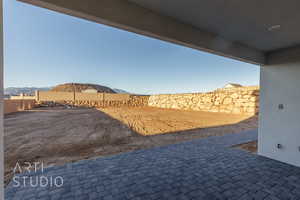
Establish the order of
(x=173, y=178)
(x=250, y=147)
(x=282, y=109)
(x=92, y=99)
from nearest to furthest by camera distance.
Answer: (x=173, y=178), (x=282, y=109), (x=250, y=147), (x=92, y=99)

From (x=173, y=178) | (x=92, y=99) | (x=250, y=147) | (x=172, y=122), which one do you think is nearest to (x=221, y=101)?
(x=172, y=122)

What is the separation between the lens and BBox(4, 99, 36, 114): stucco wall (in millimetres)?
8648

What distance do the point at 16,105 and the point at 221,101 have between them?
16.4 meters

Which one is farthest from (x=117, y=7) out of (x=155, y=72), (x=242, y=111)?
(x=155, y=72)

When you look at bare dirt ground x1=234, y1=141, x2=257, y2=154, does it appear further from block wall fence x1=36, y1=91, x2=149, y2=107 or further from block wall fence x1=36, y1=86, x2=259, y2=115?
block wall fence x1=36, y1=91, x2=149, y2=107

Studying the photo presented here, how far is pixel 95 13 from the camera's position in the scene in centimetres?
119

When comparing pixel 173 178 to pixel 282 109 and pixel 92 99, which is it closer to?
pixel 282 109

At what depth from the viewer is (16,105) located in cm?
993

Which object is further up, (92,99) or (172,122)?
(92,99)

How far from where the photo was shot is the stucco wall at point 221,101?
28.4ft

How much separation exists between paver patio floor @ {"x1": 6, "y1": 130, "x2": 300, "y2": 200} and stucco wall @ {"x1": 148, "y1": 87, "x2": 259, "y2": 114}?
7.64 metres

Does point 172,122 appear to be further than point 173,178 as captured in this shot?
Yes

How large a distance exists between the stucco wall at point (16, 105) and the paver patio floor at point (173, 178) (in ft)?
34.3

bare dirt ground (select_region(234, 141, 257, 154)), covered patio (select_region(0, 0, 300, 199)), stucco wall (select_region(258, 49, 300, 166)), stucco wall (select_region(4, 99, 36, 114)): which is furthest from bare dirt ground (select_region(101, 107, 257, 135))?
stucco wall (select_region(4, 99, 36, 114))
